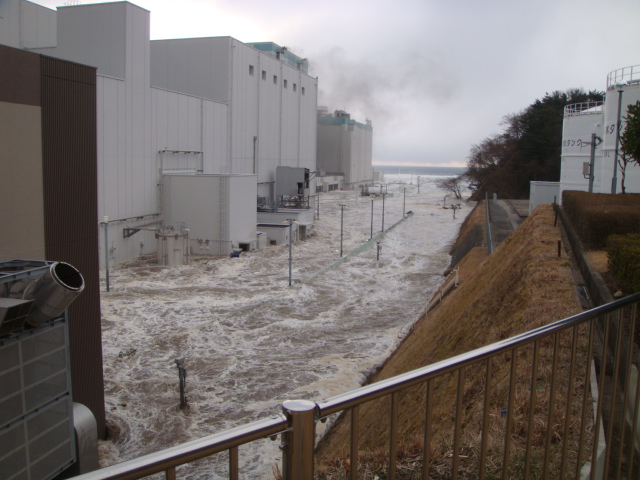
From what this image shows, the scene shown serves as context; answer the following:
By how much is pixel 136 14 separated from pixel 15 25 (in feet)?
34.4

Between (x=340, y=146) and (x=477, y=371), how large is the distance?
78480 mm

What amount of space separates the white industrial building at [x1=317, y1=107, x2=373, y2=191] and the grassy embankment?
6614cm

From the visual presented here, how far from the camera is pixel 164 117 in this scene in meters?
31.0

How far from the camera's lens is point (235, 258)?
3106cm

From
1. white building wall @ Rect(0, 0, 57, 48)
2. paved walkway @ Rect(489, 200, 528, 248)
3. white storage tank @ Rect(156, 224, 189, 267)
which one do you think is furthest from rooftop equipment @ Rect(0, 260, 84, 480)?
white building wall @ Rect(0, 0, 57, 48)

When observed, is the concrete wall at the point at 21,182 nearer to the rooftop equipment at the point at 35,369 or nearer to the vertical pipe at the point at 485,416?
the rooftop equipment at the point at 35,369

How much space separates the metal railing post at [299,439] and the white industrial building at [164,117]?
85.2ft

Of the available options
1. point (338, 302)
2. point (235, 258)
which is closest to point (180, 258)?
point (235, 258)

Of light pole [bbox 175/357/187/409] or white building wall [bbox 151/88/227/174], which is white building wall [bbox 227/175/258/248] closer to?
white building wall [bbox 151/88/227/174]

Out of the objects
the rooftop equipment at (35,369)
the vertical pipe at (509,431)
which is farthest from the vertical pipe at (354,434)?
the rooftop equipment at (35,369)

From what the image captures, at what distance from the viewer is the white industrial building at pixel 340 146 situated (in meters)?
83.9

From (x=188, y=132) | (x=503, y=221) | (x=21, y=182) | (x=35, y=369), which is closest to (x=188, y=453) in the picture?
(x=35, y=369)

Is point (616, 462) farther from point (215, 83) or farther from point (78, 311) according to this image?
point (215, 83)

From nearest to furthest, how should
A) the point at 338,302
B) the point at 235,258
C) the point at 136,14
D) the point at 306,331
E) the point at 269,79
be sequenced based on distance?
the point at 306,331, the point at 338,302, the point at 136,14, the point at 235,258, the point at 269,79
